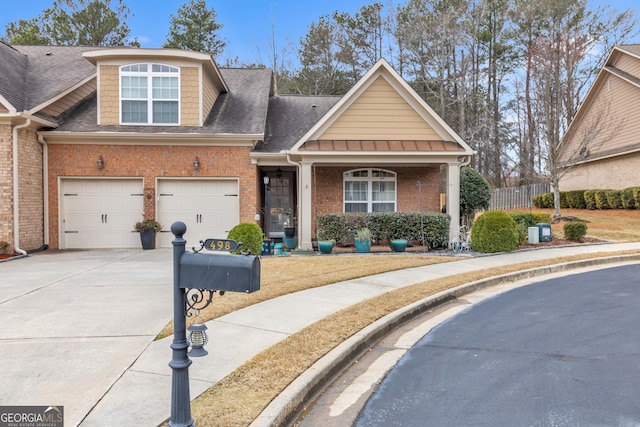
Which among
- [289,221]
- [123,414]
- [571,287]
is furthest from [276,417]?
[289,221]

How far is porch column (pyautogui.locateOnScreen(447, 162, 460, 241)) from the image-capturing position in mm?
13953

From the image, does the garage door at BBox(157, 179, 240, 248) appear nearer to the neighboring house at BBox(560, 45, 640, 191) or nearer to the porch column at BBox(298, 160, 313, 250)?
the porch column at BBox(298, 160, 313, 250)

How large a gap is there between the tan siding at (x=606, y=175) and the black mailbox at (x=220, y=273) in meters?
25.3

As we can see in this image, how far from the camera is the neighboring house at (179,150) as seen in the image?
13.8 metres

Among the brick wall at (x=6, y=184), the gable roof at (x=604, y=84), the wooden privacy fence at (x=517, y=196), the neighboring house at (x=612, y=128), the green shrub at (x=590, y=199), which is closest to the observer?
the brick wall at (x=6, y=184)

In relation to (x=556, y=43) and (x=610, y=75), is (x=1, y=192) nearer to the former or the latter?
(x=610, y=75)

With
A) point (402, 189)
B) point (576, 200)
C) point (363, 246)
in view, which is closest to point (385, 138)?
point (402, 189)

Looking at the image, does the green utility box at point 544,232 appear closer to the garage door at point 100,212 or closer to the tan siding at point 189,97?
the tan siding at point 189,97

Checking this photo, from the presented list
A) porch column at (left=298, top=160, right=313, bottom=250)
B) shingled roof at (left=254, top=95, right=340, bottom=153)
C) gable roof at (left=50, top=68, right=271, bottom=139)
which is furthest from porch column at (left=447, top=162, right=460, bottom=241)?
gable roof at (left=50, top=68, right=271, bottom=139)

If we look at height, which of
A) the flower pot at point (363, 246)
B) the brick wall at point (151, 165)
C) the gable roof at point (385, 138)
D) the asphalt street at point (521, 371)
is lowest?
the asphalt street at point (521, 371)

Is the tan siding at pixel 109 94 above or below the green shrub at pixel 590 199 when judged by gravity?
above

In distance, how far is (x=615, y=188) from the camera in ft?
78.4

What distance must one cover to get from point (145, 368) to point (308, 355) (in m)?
1.56

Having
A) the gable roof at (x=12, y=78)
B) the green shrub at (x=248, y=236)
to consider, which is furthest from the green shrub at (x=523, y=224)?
the gable roof at (x=12, y=78)
